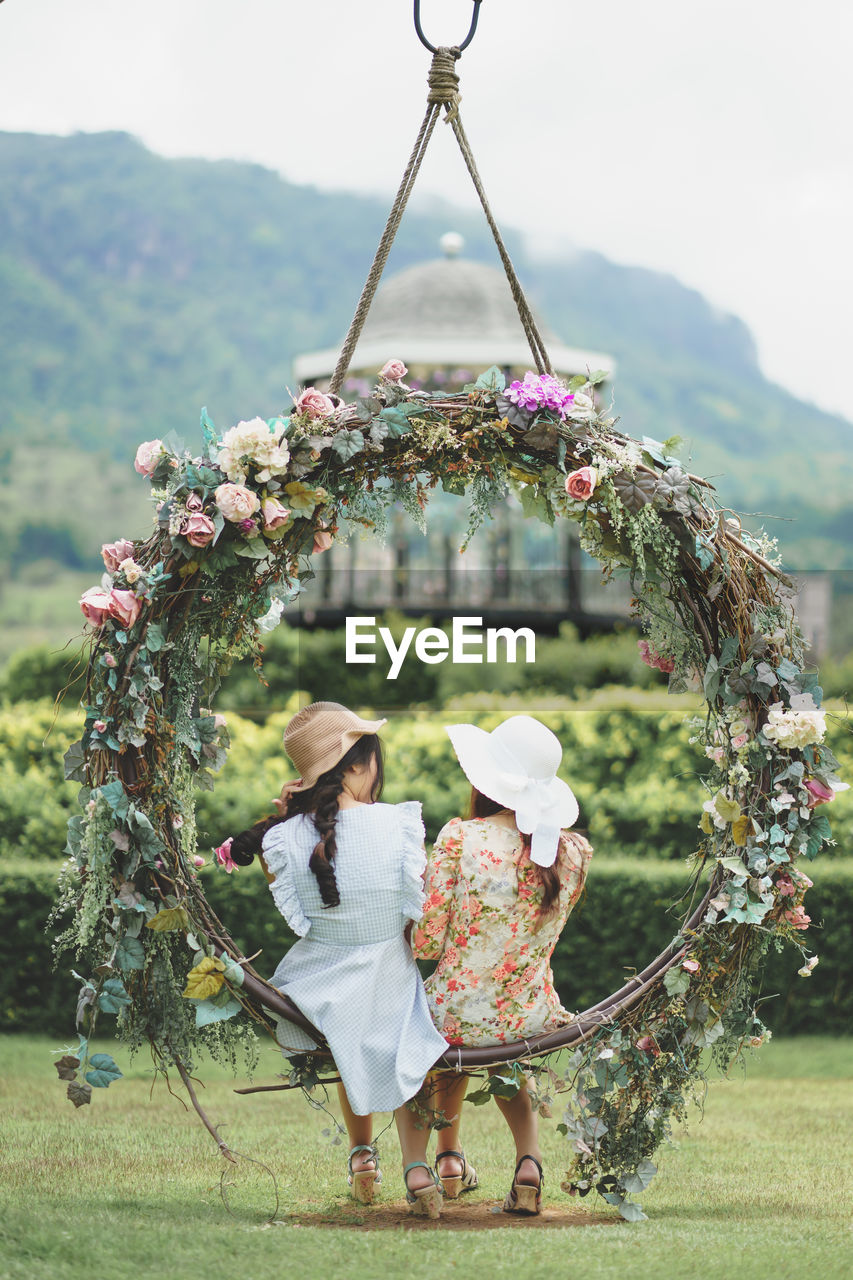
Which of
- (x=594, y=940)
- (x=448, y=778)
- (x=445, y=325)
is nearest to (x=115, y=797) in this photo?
(x=594, y=940)

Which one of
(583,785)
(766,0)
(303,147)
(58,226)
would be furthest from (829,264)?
(583,785)

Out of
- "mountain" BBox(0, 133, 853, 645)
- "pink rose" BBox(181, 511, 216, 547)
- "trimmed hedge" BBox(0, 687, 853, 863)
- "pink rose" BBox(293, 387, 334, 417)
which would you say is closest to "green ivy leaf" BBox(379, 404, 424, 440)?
"pink rose" BBox(293, 387, 334, 417)

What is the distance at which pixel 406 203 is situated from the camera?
293cm

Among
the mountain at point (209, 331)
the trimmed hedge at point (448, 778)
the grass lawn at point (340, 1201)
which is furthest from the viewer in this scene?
the mountain at point (209, 331)

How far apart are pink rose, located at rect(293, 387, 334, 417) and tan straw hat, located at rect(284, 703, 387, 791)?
0.66 metres

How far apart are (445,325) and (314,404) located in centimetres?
1299

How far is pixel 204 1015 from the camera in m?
2.83

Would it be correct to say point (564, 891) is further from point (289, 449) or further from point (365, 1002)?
point (289, 449)

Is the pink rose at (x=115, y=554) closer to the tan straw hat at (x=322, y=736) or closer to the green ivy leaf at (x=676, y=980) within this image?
the tan straw hat at (x=322, y=736)

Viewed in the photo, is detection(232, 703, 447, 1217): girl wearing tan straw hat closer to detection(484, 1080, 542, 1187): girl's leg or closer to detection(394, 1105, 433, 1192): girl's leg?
detection(394, 1105, 433, 1192): girl's leg

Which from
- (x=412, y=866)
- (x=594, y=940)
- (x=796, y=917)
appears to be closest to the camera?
(x=412, y=866)

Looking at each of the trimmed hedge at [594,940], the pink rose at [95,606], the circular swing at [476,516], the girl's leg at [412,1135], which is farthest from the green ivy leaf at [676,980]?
the trimmed hedge at [594,940]

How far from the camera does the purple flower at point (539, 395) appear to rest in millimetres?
2889

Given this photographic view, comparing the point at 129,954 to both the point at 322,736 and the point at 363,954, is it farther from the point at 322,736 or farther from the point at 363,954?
the point at 322,736
